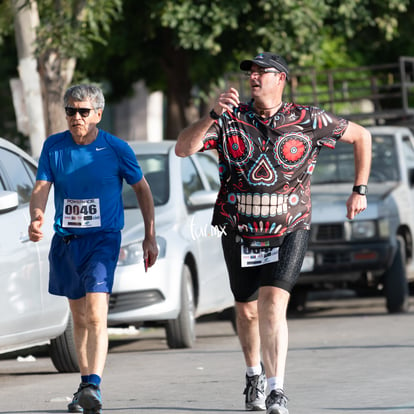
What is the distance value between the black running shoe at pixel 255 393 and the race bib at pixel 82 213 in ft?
3.89

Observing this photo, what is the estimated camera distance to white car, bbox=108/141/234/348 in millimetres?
10711

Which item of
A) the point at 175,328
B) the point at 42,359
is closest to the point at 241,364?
the point at 175,328

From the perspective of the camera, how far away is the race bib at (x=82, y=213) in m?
7.27

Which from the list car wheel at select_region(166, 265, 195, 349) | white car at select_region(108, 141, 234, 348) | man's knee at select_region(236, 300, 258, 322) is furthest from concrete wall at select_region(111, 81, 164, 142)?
man's knee at select_region(236, 300, 258, 322)

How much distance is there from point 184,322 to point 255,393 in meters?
3.83

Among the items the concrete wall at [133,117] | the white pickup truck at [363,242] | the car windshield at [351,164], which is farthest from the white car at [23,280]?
the concrete wall at [133,117]

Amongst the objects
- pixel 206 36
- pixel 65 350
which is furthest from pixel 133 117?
pixel 65 350

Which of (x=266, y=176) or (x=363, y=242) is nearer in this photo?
(x=266, y=176)

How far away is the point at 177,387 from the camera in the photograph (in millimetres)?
8484

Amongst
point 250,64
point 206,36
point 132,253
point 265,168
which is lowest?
point 132,253

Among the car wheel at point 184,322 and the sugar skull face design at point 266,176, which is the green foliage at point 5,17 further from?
the sugar skull face design at point 266,176

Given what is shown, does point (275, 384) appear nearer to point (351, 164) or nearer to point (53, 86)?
point (351, 164)

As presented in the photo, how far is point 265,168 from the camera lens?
277 inches

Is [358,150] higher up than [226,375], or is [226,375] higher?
[358,150]
